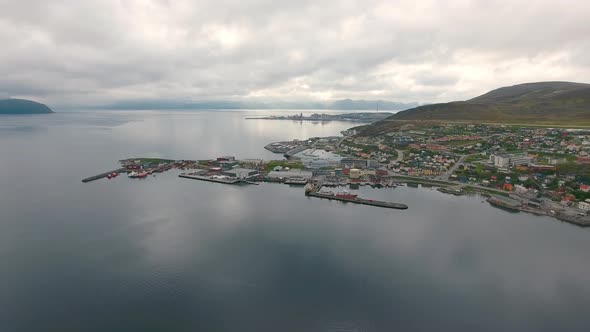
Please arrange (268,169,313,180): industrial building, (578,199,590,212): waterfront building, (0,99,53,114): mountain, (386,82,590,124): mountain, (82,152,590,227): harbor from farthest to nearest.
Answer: (0,99,53,114): mountain
(386,82,590,124): mountain
(268,169,313,180): industrial building
(82,152,590,227): harbor
(578,199,590,212): waterfront building

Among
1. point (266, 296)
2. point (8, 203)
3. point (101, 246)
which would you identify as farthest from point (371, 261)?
point (8, 203)

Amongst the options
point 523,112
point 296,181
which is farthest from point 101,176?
point 523,112

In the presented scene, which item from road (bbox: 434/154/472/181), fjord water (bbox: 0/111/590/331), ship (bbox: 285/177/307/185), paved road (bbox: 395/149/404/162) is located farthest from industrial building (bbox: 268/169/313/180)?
paved road (bbox: 395/149/404/162)

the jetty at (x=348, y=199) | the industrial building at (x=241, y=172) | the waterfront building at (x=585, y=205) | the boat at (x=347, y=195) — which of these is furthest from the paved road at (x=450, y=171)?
the industrial building at (x=241, y=172)

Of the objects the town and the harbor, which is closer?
the harbor

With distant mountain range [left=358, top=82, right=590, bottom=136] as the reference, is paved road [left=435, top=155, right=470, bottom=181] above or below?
below

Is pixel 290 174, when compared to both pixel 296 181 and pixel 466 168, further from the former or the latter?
pixel 466 168

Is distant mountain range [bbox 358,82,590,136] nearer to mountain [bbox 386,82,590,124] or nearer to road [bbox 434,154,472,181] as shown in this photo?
mountain [bbox 386,82,590,124]
